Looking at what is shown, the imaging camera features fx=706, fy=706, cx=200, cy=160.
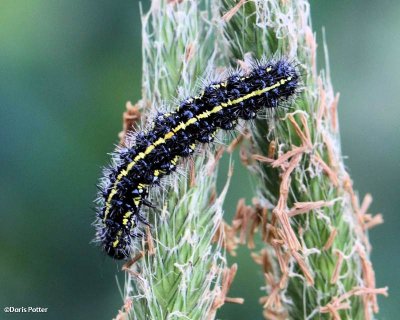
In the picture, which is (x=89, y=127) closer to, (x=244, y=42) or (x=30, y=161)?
(x=30, y=161)

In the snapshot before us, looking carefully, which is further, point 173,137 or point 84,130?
point 84,130

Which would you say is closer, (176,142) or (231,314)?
(176,142)

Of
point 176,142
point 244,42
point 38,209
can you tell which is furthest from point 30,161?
point 244,42

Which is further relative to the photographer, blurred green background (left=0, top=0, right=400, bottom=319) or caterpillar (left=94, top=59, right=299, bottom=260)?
blurred green background (left=0, top=0, right=400, bottom=319)

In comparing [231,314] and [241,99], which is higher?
[241,99]
